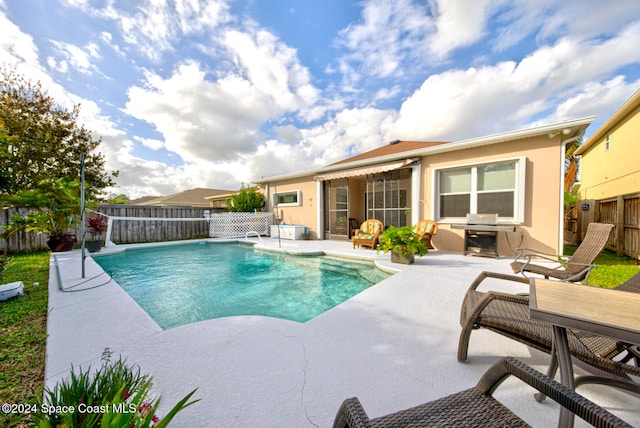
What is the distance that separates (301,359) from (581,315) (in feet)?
6.47

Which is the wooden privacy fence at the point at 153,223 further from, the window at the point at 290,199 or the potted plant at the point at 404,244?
the potted plant at the point at 404,244

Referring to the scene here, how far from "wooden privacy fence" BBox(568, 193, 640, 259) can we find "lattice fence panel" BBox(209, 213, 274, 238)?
543 inches

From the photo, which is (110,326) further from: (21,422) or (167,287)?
(167,287)

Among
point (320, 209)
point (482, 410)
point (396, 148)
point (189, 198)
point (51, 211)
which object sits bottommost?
point (482, 410)

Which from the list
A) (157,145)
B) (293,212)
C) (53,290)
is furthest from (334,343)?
(157,145)

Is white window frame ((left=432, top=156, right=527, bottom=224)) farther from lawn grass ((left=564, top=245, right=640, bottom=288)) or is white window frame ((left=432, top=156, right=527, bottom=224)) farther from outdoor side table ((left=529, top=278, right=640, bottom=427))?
outdoor side table ((left=529, top=278, right=640, bottom=427))

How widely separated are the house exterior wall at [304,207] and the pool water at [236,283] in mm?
3659

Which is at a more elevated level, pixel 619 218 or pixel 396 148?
pixel 396 148

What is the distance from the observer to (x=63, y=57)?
7.25 metres

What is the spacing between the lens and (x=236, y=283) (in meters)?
5.34

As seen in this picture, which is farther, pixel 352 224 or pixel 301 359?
pixel 352 224

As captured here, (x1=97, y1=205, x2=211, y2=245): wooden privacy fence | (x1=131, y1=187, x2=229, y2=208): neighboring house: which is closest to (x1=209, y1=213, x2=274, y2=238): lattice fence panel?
(x1=97, y1=205, x2=211, y2=245): wooden privacy fence

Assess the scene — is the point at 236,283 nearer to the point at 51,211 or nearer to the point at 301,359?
the point at 301,359

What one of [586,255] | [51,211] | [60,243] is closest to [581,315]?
[586,255]
